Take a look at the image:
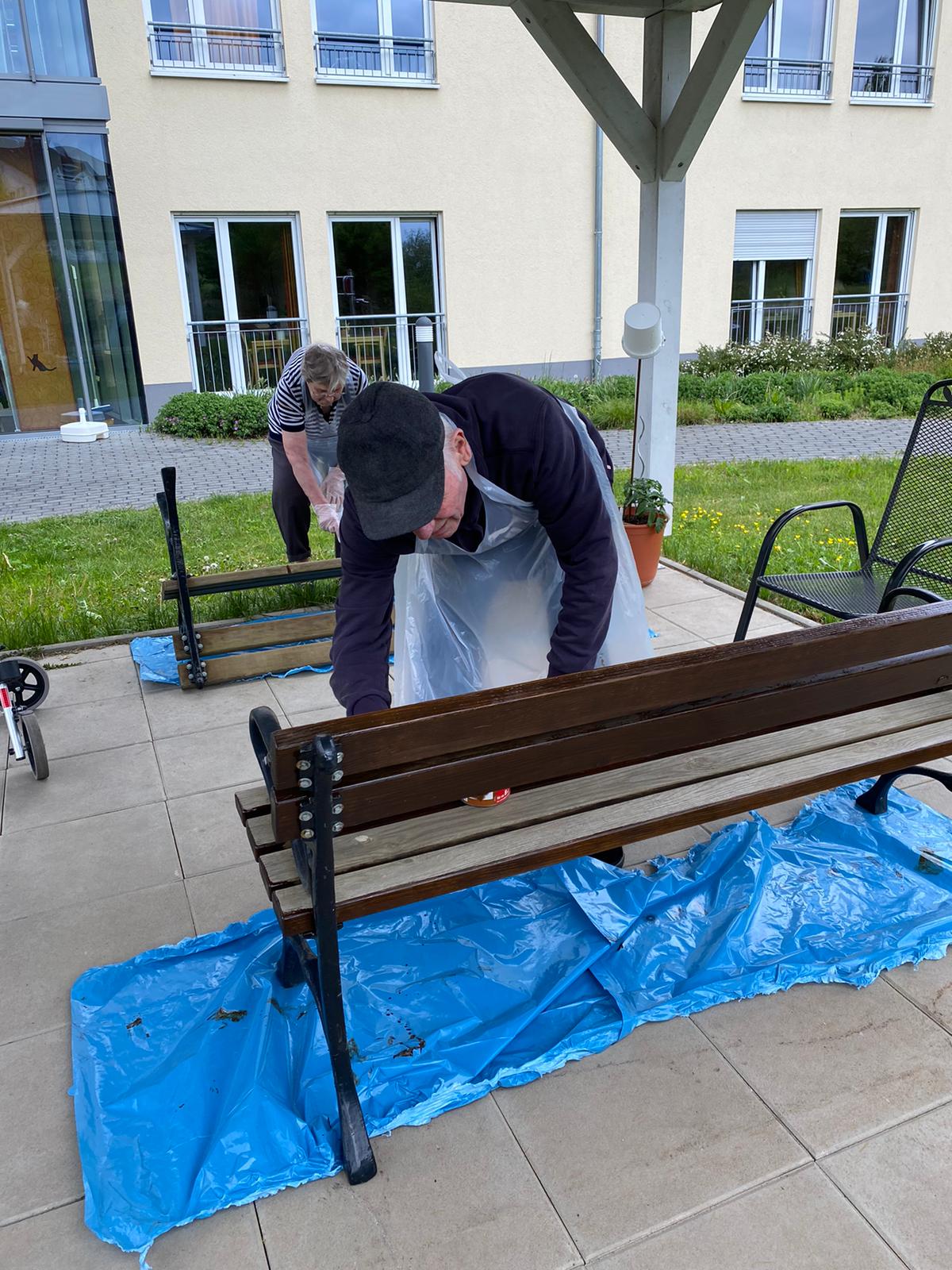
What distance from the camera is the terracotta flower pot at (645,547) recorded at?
5102 mm

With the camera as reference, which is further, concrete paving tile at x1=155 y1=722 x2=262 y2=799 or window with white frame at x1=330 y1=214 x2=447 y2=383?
window with white frame at x1=330 y1=214 x2=447 y2=383

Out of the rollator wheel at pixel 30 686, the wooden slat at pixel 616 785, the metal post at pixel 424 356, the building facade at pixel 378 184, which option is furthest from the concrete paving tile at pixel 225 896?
the building facade at pixel 378 184

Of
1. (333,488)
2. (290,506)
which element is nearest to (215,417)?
(290,506)

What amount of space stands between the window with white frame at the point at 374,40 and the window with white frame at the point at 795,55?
4950 millimetres

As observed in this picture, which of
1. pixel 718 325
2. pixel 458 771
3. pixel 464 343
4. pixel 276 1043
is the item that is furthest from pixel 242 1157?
pixel 718 325

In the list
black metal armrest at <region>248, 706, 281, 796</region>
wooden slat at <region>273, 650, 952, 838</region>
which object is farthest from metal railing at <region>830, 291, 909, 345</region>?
black metal armrest at <region>248, 706, 281, 796</region>

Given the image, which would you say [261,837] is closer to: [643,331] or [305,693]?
[305,693]

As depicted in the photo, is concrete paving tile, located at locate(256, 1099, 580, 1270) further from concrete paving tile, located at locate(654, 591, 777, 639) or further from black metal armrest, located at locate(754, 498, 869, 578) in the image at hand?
concrete paving tile, located at locate(654, 591, 777, 639)

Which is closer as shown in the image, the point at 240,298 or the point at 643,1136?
the point at 643,1136

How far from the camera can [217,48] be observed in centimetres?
1148

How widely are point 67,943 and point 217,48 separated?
12201mm

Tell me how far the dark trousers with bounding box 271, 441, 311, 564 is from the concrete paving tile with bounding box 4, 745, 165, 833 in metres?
1.64

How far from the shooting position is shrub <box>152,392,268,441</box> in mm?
11477

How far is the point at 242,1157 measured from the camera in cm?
184
